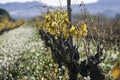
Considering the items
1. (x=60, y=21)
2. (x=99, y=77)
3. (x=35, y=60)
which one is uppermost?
(x=60, y=21)

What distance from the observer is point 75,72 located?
15.9m

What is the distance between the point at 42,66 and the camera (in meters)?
23.4

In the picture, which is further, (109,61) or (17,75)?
(109,61)

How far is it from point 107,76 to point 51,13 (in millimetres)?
5203

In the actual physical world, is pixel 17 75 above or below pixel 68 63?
below

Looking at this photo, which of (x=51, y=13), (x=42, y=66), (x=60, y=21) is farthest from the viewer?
(x=42, y=66)

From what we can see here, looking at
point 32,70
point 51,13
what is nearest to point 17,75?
point 32,70

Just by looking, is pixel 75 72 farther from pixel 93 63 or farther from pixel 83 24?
pixel 83 24

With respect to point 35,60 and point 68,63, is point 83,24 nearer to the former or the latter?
point 68,63

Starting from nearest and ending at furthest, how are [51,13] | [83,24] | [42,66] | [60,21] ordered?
[83,24], [60,21], [51,13], [42,66]

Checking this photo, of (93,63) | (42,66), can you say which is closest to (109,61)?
(42,66)

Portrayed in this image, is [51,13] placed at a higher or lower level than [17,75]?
higher

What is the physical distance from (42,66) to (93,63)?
7.78 m

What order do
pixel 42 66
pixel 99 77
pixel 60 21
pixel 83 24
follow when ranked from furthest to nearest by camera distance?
pixel 42 66 < pixel 60 21 < pixel 83 24 < pixel 99 77
